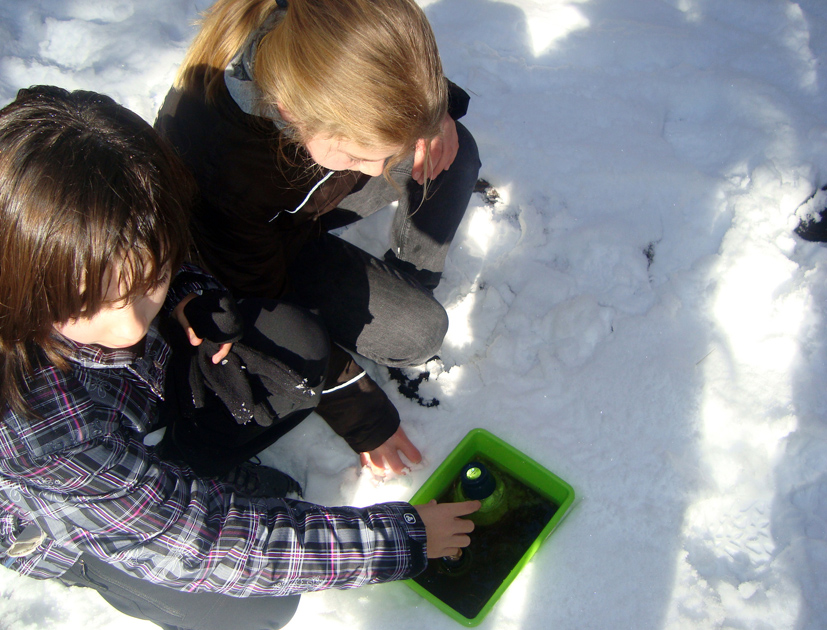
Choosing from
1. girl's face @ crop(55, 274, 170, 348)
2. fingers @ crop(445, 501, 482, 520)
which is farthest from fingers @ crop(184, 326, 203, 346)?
fingers @ crop(445, 501, 482, 520)

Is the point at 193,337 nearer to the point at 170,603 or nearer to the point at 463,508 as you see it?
the point at 170,603

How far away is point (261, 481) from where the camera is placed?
4.80ft

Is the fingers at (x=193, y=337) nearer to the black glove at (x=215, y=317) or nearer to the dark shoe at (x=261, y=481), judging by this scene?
the black glove at (x=215, y=317)

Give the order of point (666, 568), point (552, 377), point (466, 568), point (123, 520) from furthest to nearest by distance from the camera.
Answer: point (552, 377) < point (466, 568) < point (666, 568) < point (123, 520)

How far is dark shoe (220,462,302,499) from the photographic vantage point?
141 cm

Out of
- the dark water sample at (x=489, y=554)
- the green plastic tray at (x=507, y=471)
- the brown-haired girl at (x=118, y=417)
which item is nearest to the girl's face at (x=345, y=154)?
the brown-haired girl at (x=118, y=417)

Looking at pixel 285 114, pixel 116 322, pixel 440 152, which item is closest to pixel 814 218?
pixel 440 152

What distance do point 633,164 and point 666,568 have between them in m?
1.10

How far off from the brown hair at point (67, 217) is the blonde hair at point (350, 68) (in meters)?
0.24

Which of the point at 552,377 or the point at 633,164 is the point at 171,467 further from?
the point at 633,164

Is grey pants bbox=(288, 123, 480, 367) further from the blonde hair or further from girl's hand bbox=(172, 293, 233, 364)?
the blonde hair

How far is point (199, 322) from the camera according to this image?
1.08 metres

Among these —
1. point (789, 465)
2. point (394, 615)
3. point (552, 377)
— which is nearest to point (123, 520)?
point (394, 615)

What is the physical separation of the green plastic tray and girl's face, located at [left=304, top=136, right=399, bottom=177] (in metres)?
0.67
